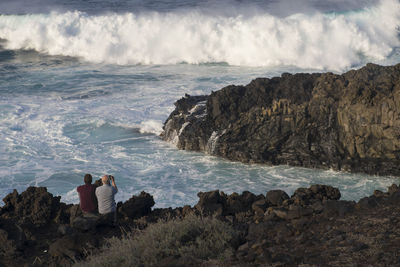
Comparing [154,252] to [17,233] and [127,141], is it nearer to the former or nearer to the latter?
[17,233]

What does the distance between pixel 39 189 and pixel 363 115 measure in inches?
289

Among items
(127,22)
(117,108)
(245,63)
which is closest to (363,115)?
(117,108)

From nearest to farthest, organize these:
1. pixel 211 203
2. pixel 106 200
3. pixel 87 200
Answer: pixel 106 200 < pixel 87 200 < pixel 211 203

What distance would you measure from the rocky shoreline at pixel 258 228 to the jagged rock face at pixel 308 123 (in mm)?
3860

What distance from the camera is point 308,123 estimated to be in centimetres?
1401

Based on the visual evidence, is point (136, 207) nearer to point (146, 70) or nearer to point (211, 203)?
point (211, 203)

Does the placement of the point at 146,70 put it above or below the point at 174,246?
above

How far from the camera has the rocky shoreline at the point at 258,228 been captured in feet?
20.9

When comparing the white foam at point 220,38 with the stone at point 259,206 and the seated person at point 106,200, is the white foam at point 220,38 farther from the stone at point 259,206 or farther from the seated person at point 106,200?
the seated person at point 106,200

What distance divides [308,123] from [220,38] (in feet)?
60.1

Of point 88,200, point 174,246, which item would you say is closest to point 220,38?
point 88,200

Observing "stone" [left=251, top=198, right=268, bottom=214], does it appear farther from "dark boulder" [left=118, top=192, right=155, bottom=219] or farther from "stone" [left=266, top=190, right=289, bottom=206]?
"dark boulder" [left=118, top=192, right=155, bottom=219]

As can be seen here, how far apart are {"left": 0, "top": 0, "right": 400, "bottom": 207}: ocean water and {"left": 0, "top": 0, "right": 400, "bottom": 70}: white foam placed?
79 millimetres

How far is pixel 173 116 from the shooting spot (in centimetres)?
1647
